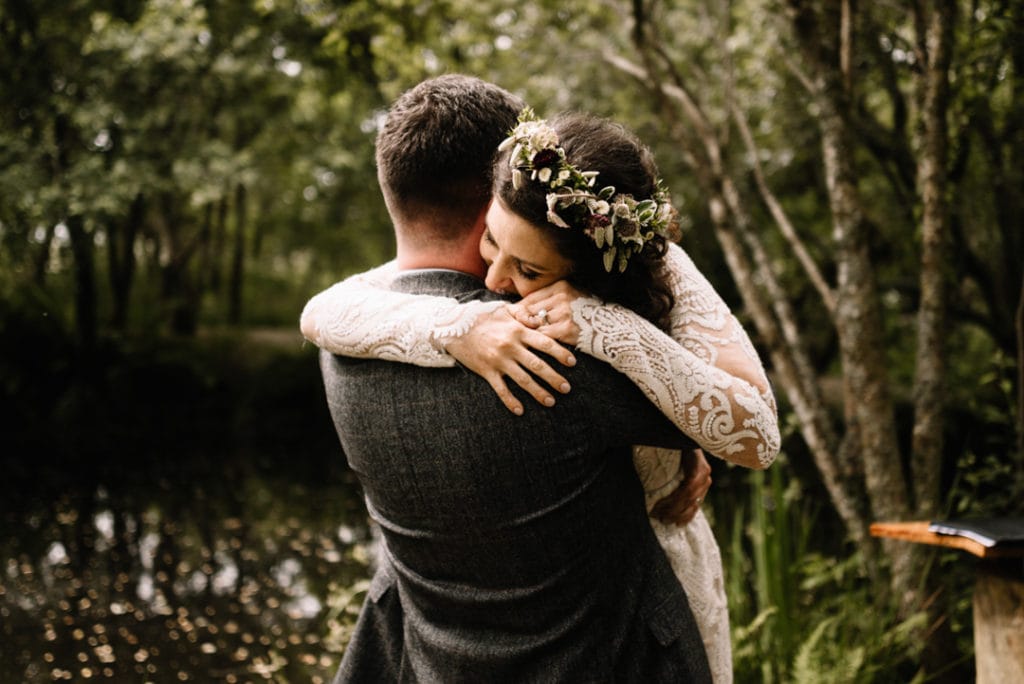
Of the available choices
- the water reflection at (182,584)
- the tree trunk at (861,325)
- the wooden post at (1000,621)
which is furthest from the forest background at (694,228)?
the wooden post at (1000,621)

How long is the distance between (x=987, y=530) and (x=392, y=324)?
A: 60.9 inches

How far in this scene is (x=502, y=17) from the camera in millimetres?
5008

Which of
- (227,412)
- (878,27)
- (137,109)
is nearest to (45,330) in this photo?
(227,412)

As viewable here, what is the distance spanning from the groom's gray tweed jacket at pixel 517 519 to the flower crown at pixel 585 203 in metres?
0.20

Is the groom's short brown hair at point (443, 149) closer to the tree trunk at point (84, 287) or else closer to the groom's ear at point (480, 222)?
the groom's ear at point (480, 222)

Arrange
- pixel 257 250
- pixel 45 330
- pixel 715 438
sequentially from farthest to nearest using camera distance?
pixel 257 250, pixel 45 330, pixel 715 438

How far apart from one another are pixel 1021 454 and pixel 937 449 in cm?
31

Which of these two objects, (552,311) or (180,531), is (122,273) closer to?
(180,531)

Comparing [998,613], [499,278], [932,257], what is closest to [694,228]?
[932,257]

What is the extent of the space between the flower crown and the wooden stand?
1.30m

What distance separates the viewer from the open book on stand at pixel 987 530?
200 cm

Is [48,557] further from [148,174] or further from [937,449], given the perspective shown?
[937,449]

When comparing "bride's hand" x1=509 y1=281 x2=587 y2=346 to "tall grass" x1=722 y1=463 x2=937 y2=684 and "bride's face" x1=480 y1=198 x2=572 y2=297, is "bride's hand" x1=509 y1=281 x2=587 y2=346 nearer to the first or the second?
"bride's face" x1=480 y1=198 x2=572 y2=297

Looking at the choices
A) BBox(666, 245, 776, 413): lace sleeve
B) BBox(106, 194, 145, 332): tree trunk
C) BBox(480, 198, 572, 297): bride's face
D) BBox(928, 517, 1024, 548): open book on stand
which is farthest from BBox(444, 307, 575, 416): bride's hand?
BBox(106, 194, 145, 332): tree trunk
